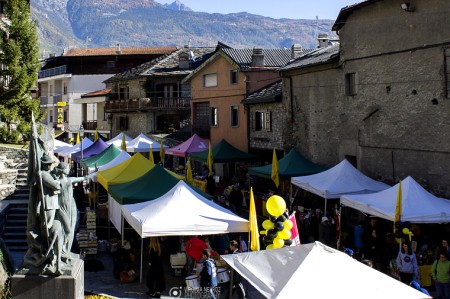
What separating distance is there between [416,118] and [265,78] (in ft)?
53.2

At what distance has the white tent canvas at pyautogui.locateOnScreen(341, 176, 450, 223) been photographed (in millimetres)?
14305

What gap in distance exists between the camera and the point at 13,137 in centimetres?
3058

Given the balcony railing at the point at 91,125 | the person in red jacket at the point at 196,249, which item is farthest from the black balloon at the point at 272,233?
the balcony railing at the point at 91,125

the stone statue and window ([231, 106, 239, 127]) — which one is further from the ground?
window ([231, 106, 239, 127])

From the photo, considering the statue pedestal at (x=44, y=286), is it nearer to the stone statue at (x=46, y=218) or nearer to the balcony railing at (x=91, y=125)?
the stone statue at (x=46, y=218)

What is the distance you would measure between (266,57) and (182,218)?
2228 cm

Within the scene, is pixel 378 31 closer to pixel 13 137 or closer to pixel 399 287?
pixel 399 287

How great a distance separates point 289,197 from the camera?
23000mm

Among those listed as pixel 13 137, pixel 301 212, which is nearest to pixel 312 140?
pixel 301 212

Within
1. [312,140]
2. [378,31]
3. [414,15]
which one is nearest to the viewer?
[414,15]

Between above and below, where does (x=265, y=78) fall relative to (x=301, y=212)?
above

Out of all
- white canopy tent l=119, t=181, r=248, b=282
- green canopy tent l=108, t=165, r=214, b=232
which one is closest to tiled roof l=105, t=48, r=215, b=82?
green canopy tent l=108, t=165, r=214, b=232

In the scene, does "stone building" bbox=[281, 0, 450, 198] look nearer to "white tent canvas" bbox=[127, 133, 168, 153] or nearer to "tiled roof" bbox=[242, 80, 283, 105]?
"tiled roof" bbox=[242, 80, 283, 105]

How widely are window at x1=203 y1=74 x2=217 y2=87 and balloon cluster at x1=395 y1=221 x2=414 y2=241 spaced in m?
24.7
